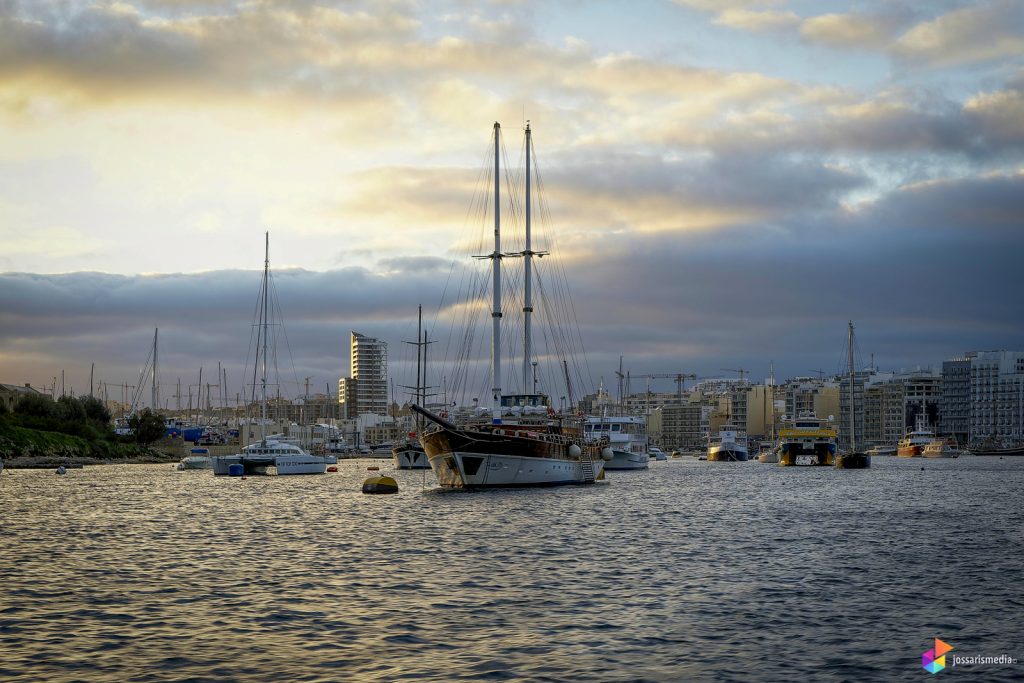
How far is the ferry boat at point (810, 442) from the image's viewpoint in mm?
164875

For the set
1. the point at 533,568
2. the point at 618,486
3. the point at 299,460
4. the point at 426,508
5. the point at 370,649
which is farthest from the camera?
the point at 299,460

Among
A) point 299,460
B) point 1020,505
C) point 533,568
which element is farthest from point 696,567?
point 299,460

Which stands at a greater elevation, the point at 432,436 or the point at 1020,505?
the point at 432,436

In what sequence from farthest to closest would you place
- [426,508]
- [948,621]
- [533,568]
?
1. [426,508]
2. [533,568]
3. [948,621]

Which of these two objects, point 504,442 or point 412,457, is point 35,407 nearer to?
point 412,457

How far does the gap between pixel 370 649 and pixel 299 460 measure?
10357cm

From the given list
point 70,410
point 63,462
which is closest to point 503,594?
point 63,462

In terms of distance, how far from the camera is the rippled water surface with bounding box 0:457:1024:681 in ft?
72.5

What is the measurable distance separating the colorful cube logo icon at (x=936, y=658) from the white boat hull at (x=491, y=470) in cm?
5162

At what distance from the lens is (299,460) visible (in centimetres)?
12431

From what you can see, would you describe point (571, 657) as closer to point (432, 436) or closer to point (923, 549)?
point (923, 549)

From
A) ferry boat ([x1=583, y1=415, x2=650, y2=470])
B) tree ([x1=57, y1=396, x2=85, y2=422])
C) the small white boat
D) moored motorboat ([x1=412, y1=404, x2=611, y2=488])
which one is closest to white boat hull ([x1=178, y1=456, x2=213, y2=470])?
the small white boat

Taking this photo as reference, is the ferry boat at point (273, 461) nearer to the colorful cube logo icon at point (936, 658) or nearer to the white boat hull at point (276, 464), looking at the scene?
the white boat hull at point (276, 464)

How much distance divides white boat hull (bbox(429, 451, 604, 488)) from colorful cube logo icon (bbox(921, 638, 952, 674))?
5162cm
